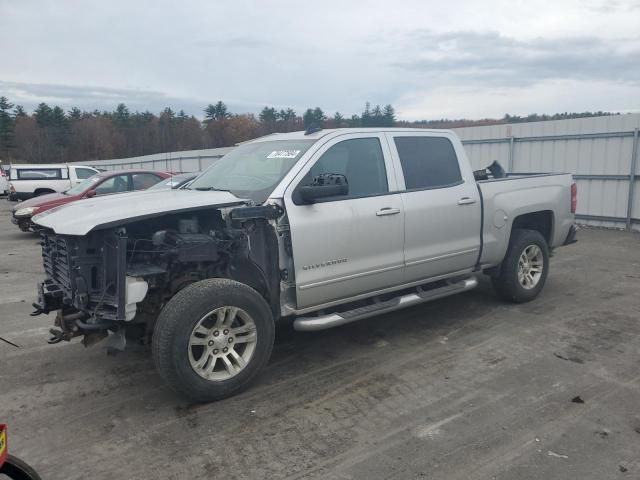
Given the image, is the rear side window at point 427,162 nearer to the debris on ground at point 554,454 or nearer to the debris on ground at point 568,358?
the debris on ground at point 568,358

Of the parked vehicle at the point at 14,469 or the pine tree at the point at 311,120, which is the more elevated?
the pine tree at the point at 311,120

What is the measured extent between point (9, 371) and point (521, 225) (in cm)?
557

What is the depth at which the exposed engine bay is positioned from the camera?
3627 millimetres

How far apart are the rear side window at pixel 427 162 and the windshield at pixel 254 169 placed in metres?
1.02

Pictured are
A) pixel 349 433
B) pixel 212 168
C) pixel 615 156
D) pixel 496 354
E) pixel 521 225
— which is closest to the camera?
pixel 349 433

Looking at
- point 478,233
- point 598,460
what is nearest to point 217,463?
point 598,460

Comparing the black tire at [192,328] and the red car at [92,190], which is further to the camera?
the red car at [92,190]

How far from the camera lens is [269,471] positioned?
9.96 ft

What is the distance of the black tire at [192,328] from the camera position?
3574 millimetres

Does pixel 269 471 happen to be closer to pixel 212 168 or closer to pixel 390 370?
pixel 390 370

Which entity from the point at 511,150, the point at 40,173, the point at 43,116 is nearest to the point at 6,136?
the point at 43,116

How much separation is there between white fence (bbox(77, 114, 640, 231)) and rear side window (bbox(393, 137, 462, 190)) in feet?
27.5

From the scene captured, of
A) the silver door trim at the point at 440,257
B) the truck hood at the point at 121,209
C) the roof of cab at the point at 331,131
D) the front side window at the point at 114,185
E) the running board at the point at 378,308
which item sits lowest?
the running board at the point at 378,308

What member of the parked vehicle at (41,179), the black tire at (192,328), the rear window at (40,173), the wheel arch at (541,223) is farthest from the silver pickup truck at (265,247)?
the rear window at (40,173)
